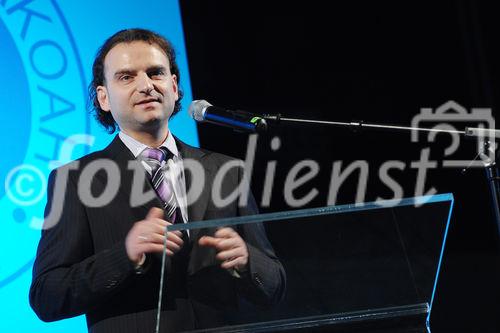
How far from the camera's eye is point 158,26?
344cm

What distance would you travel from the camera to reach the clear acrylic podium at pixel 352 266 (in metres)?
1.60

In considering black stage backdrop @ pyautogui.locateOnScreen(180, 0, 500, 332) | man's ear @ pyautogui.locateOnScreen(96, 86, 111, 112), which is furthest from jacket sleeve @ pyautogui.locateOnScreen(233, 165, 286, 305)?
black stage backdrop @ pyautogui.locateOnScreen(180, 0, 500, 332)

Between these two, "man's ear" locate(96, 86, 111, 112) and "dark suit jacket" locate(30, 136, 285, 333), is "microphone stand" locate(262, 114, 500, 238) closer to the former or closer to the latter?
"dark suit jacket" locate(30, 136, 285, 333)

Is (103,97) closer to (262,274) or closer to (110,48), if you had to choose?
(110,48)

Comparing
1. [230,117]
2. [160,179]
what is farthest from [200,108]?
[160,179]

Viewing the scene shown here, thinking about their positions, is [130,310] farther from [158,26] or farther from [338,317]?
Answer: [158,26]

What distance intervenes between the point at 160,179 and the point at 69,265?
41 cm

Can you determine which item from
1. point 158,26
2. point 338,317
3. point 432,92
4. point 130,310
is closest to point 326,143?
point 432,92

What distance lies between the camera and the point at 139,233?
5.70ft

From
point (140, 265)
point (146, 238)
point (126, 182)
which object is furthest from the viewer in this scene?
point (126, 182)

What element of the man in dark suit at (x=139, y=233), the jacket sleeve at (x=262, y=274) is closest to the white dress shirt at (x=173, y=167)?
the man in dark suit at (x=139, y=233)

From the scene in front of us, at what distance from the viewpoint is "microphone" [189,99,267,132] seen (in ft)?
6.70

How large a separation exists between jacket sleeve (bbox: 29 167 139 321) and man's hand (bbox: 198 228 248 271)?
1.07ft

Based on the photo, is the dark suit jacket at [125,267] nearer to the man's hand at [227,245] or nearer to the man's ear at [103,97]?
the man's hand at [227,245]
